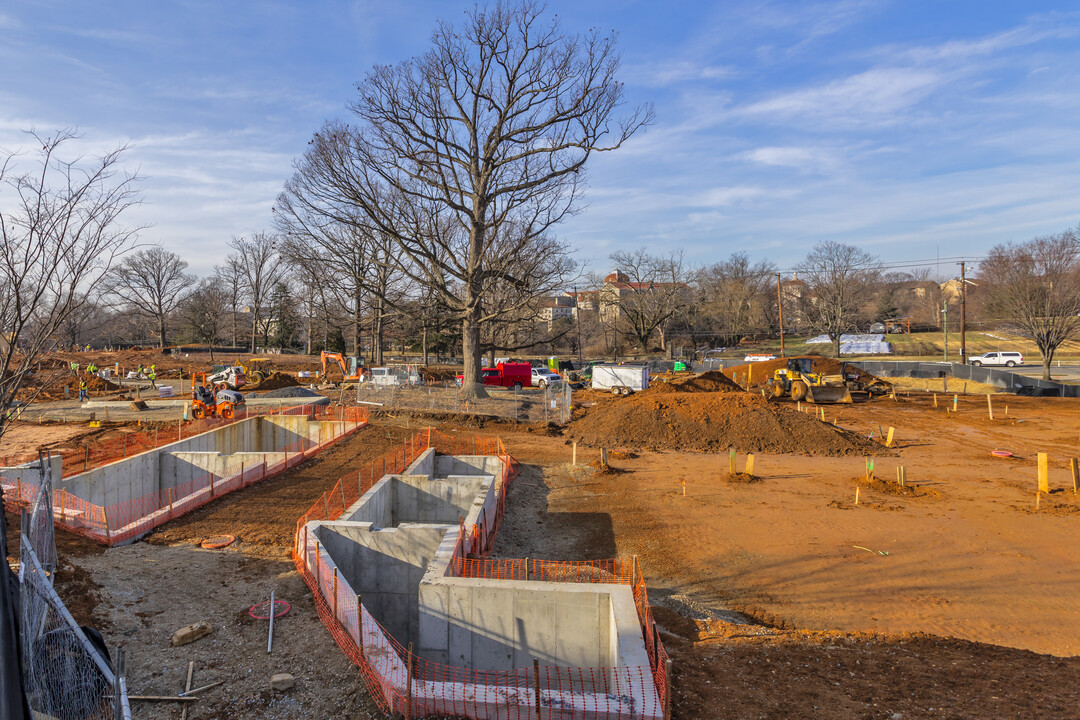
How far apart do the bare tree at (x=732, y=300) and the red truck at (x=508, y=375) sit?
3929 centimetres

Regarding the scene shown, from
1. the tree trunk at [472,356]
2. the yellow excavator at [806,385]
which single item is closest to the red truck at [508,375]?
the tree trunk at [472,356]

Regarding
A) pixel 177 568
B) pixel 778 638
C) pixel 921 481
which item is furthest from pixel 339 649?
pixel 921 481

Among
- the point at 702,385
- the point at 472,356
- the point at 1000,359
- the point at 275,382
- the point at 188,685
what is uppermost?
the point at 472,356

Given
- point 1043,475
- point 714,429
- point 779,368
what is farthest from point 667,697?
point 779,368

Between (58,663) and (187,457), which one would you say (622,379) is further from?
(58,663)

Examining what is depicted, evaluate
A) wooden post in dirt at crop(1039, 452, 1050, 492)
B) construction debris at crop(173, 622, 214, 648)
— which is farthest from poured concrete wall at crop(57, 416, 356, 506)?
wooden post in dirt at crop(1039, 452, 1050, 492)

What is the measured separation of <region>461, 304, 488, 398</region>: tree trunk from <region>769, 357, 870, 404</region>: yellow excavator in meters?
15.7

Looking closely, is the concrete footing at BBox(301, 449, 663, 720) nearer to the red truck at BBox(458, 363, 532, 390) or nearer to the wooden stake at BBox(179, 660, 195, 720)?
the wooden stake at BBox(179, 660, 195, 720)

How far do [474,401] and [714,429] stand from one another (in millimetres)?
11469

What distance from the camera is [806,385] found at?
31.3 metres

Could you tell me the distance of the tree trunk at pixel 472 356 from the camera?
2920 centimetres

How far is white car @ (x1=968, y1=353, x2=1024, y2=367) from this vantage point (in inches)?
1896

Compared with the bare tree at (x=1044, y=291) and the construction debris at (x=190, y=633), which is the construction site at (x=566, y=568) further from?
the bare tree at (x=1044, y=291)

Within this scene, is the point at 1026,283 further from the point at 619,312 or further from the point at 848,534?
the point at 619,312
